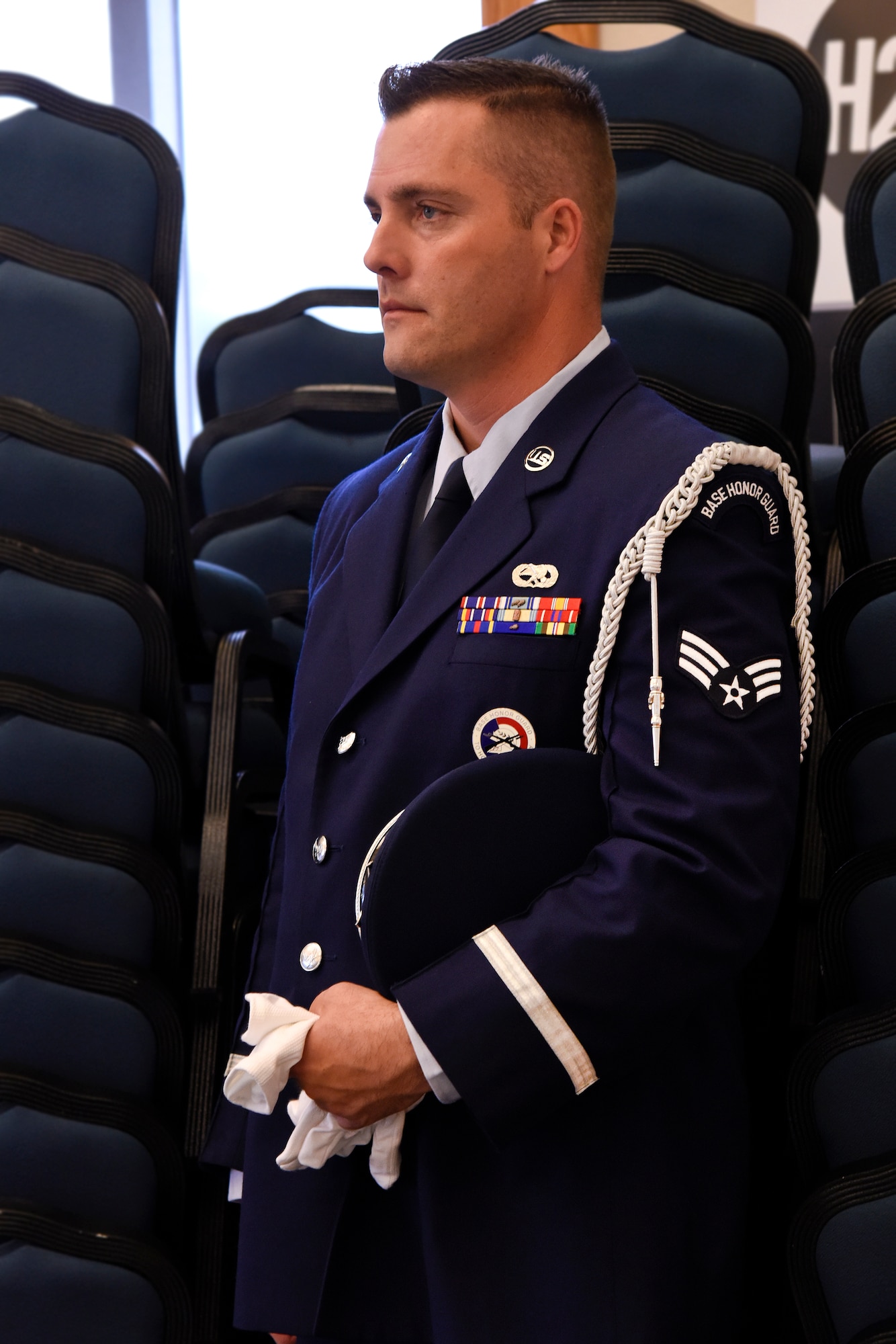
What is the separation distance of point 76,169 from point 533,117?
2.01 feet

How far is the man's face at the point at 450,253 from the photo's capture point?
121 centimetres

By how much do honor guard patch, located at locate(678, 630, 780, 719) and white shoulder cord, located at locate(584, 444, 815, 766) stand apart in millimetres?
24

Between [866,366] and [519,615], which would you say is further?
[866,366]

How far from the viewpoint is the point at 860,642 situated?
1.32m

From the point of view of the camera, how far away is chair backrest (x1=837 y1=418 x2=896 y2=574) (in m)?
1.33

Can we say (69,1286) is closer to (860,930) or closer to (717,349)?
(860,930)

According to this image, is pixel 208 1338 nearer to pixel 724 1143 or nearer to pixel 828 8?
pixel 724 1143

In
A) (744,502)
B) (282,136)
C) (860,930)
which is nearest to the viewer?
(744,502)

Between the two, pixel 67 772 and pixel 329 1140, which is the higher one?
pixel 67 772

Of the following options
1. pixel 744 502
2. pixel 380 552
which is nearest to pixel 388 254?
pixel 380 552

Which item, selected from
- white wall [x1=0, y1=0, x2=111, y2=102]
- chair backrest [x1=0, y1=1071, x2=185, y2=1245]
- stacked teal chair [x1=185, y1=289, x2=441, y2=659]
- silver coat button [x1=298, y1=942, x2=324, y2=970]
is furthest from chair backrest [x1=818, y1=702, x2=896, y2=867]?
white wall [x1=0, y1=0, x2=111, y2=102]

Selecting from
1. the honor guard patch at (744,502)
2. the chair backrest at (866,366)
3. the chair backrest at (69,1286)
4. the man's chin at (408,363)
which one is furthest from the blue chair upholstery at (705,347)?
the chair backrest at (69,1286)

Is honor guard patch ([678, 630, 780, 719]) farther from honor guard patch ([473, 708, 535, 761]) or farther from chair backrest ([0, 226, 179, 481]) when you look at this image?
chair backrest ([0, 226, 179, 481])

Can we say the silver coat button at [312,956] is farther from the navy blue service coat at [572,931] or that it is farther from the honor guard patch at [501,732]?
the honor guard patch at [501,732]
